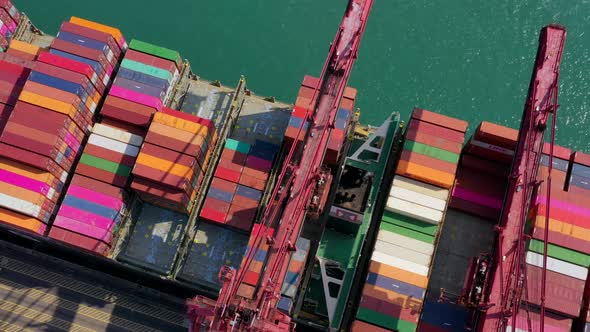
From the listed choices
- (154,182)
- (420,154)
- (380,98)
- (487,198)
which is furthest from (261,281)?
(380,98)

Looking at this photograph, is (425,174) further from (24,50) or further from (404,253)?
(24,50)

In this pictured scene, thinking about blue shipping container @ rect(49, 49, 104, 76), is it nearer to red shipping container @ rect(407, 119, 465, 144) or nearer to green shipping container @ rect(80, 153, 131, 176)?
green shipping container @ rect(80, 153, 131, 176)

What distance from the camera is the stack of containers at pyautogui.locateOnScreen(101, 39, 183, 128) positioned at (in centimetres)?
5231

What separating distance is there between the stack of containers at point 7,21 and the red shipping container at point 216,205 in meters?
32.2

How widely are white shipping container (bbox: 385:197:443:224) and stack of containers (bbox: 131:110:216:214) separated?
20.0m

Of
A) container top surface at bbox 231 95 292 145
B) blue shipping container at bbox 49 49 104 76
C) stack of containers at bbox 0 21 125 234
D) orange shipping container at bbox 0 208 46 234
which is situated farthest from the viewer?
container top surface at bbox 231 95 292 145

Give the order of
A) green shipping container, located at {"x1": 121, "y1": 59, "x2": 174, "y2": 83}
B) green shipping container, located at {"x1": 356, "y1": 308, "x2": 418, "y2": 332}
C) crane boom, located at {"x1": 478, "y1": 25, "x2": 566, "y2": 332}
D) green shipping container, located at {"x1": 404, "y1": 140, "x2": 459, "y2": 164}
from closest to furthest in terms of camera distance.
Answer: crane boom, located at {"x1": 478, "y1": 25, "x2": 566, "y2": 332}
green shipping container, located at {"x1": 356, "y1": 308, "x2": 418, "y2": 332}
green shipping container, located at {"x1": 404, "y1": 140, "x2": 459, "y2": 164}
green shipping container, located at {"x1": 121, "y1": 59, "x2": 174, "y2": 83}

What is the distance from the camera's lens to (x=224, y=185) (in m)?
50.7

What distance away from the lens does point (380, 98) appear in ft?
217

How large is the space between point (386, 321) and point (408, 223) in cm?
984

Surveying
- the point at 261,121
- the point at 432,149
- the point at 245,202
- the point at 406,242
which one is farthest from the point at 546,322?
the point at 261,121

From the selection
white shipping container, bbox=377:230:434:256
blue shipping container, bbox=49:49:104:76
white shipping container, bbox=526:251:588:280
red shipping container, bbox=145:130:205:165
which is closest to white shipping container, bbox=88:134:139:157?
red shipping container, bbox=145:130:205:165

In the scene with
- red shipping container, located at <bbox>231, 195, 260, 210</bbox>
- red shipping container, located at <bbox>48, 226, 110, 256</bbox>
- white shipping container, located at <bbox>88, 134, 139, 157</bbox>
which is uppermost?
white shipping container, located at <bbox>88, 134, 139, 157</bbox>

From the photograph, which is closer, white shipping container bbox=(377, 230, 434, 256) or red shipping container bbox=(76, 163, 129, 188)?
white shipping container bbox=(377, 230, 434, 256)
